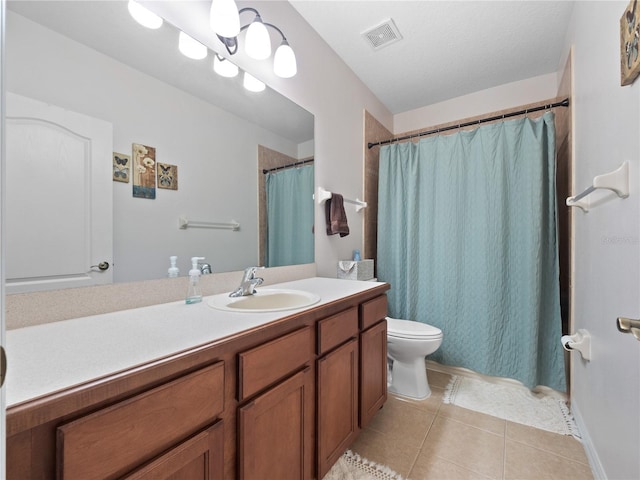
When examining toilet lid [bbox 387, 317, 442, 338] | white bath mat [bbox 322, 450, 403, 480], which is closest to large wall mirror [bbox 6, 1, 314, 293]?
toilet lid [bbox 387, 317, 442, 338]

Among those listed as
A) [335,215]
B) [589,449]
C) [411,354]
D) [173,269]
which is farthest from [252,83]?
[589,449]

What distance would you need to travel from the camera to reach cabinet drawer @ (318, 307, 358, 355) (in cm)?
104

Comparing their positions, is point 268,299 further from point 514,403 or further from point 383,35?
point 383,35

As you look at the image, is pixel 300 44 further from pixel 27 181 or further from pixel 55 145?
pixel 27 181

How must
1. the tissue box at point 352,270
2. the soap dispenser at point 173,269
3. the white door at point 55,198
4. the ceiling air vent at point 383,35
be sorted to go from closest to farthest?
the white door at point 55,198 → the soap dispenser at point 173,269 → the ceiling air vent at point 383,35 → the tissue box at point 352,270

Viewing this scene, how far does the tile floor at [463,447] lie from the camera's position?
124 centimetres

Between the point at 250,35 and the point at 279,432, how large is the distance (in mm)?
1634

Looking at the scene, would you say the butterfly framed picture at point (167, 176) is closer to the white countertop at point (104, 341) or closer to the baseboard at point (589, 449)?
the white countertop at point (104, 341)

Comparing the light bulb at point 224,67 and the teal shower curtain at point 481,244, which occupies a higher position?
the light bulb at point 224,67

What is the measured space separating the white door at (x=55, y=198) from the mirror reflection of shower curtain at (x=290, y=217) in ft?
2.54

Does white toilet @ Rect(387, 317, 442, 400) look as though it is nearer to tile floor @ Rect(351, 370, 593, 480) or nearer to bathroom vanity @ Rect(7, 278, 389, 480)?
tile floor @ Rect(351, 370, 593, 480)

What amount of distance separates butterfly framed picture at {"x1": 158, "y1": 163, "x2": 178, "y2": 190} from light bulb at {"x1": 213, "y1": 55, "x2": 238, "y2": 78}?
0.54 m

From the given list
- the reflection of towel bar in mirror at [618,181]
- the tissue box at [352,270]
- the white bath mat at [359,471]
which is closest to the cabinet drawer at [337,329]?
the white bath mat at [359,471]

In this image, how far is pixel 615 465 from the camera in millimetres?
988
